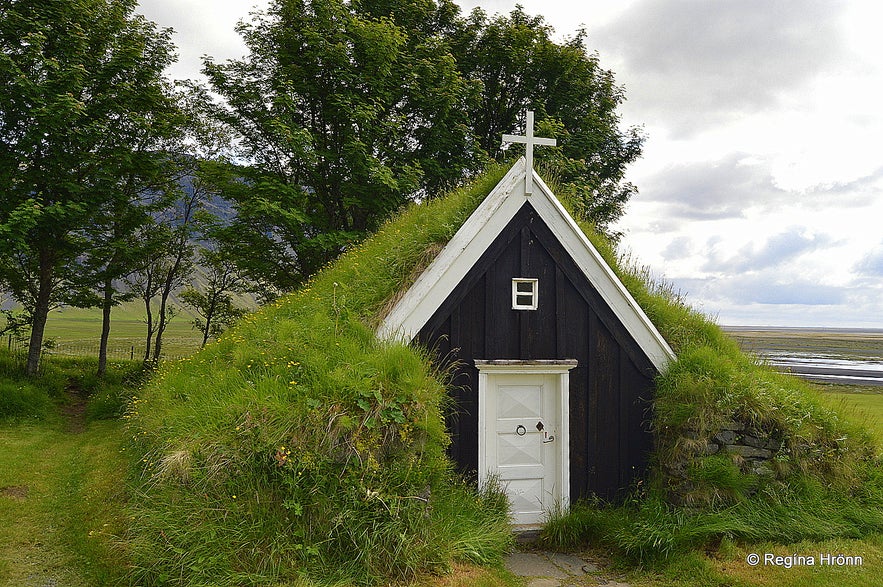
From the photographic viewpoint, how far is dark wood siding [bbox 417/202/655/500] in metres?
7.63

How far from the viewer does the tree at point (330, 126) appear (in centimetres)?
1709

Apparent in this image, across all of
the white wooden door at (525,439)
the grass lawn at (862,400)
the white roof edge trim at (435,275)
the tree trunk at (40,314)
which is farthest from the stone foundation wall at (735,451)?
the tree trunk at (40,314)

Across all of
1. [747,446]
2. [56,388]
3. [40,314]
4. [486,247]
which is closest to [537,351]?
[486,247]

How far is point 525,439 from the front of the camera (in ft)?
26.0

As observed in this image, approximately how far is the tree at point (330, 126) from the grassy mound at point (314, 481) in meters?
10.4

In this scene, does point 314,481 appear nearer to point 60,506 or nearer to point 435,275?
point 435,275

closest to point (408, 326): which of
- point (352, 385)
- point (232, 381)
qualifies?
point (352, 385)

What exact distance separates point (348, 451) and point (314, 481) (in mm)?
431

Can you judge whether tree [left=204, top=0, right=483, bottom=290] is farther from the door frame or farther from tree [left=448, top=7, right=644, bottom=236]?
the door frame

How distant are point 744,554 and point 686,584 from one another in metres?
0.92

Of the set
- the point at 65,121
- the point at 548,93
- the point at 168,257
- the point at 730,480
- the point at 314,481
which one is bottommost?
the point at 730,480

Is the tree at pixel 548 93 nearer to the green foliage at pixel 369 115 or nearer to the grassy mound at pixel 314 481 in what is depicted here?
the green foliage at pixel 369 115

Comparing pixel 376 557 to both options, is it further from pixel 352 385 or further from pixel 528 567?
pixel 528 567

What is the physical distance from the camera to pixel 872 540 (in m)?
7.18
